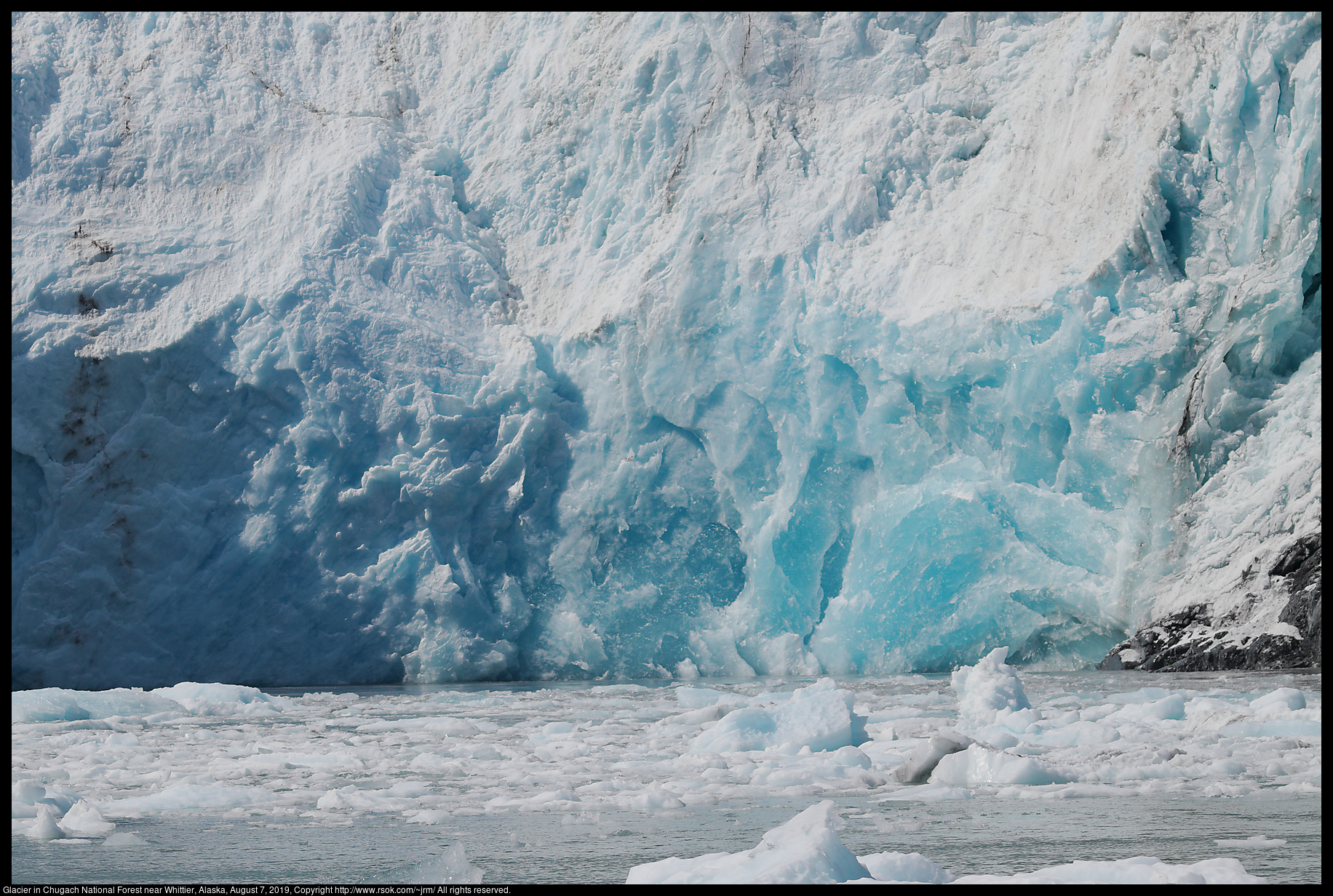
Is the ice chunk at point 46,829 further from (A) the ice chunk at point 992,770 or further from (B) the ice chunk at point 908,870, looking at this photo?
(A) the ice chunk at point 992,770

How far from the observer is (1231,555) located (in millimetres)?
10383

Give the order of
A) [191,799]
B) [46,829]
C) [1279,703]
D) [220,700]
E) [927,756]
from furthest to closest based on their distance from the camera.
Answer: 1. [220,700]
2. [1279,703]
3. [927,756]
4. [191,799]
5. [46,829]

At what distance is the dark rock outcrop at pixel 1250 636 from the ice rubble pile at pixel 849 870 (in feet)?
24.6

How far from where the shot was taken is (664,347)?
43.7 feet

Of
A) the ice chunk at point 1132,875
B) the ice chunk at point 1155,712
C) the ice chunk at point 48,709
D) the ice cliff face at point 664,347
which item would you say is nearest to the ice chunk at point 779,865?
the ice chunk at point 1132,875

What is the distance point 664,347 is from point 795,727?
25.8ft

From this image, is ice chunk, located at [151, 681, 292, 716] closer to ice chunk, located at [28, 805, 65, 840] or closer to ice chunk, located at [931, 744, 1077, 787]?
ice chunk, located at [28, 805, 65, 840]

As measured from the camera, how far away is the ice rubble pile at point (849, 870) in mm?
2816

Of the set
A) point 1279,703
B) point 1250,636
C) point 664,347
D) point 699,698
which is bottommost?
point 699,698

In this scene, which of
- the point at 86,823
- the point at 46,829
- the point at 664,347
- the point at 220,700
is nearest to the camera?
the point at 46,829

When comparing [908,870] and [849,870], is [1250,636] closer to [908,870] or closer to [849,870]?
[908,870]

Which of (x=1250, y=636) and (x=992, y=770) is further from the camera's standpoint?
(x=1250, y=636)

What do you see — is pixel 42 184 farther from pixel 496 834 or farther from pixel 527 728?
pixel 496 834

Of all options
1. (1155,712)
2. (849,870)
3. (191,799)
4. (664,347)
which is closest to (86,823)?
(191,799)
